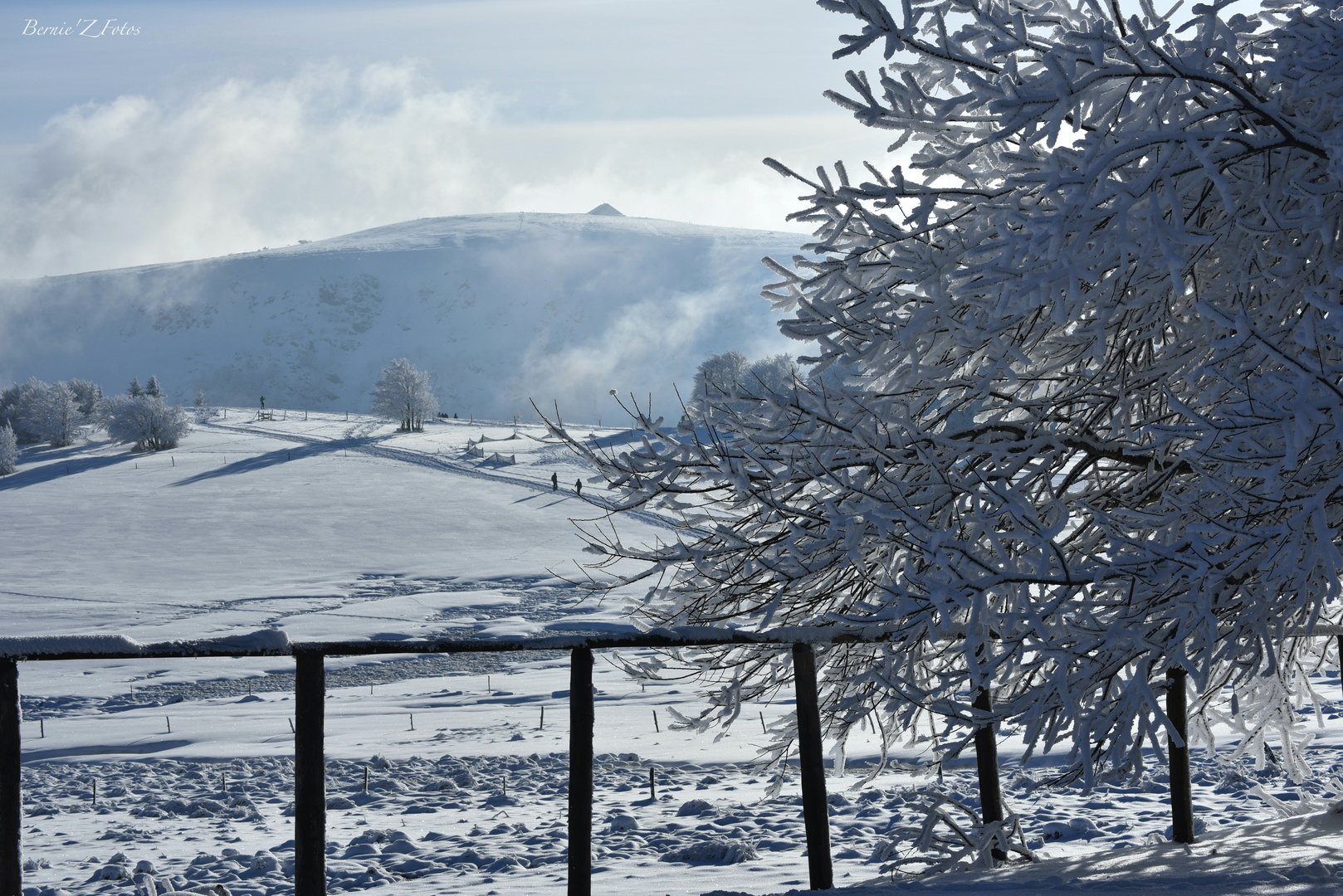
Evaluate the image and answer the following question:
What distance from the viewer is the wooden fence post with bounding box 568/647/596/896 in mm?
3707

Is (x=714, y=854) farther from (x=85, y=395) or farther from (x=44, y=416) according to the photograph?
(x=85, y=395)

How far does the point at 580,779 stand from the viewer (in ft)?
12.3

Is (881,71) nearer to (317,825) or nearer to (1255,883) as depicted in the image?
(1255,883)

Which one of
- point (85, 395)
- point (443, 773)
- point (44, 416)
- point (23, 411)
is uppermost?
point (85, 395)

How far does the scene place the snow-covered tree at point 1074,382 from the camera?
3.44 m

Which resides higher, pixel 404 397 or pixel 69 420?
pixel 404 397

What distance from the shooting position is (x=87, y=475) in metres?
49.7

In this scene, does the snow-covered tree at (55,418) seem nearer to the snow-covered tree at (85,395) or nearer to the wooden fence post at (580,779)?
the snow-covered tree at (85,395)

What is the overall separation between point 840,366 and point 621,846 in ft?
14.1

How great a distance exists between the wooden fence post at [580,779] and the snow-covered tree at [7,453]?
191ft

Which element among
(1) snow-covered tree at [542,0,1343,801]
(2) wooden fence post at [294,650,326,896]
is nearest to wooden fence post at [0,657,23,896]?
(2) wooden fence post at [294,650,326,896]

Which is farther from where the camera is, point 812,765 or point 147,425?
point 147,425

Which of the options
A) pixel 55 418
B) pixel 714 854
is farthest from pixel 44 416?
pixel 714 854

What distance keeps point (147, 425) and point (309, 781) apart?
6300 centimetres
